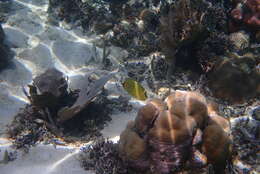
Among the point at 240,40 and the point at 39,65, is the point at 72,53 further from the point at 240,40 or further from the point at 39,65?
the point at 240,40

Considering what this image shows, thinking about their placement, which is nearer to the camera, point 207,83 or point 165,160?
point 165,160

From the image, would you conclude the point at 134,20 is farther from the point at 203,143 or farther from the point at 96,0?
the point at 203,143

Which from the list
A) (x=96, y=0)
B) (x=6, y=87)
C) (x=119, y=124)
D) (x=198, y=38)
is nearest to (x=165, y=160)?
(x=119, y=124)

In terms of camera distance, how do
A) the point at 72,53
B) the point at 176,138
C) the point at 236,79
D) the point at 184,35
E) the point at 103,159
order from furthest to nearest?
the point at 72,53 → the point at 184,35 → the point at 236,79 → the point at 103,159 → the point at 176,138

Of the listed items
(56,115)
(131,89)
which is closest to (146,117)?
(131,89)

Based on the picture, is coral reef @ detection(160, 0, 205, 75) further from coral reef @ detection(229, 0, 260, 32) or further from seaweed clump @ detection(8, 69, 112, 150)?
coral reef @ detection(229, 0, 260, 32)

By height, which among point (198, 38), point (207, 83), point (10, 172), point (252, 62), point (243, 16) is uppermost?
point (243, 16)
